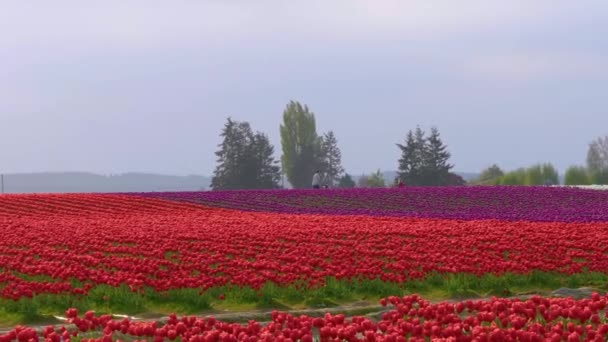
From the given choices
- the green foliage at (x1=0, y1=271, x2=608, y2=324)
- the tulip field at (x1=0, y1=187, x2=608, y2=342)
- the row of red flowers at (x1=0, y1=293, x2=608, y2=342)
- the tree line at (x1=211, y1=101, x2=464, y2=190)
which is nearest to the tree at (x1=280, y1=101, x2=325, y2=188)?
the tree line at (x1=211, y1=101, x2=464, y2=190)

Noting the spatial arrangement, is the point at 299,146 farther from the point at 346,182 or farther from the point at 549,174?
the point at 549,174

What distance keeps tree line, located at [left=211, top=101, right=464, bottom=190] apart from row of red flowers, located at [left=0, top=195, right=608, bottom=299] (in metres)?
53.4

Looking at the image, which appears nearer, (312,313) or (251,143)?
(312,313)

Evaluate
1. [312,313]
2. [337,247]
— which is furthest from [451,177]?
[312,313]

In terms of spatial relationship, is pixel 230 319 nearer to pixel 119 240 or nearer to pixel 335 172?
pixel 119 240

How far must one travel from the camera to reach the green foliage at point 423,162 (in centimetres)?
7569

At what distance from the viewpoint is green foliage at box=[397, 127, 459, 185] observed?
75.7 m

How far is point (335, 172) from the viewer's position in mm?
96062

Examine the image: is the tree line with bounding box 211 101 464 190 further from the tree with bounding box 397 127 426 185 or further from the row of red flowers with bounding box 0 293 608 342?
the row of red flowers with bounding box 0 293 608 342

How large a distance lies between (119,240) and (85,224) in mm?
4717

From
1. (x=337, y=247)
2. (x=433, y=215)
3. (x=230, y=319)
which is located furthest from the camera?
(x=433, y=215)

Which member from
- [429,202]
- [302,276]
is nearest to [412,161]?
[429,202]

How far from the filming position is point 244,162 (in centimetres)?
7688

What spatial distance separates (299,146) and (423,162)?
13.3 meters
